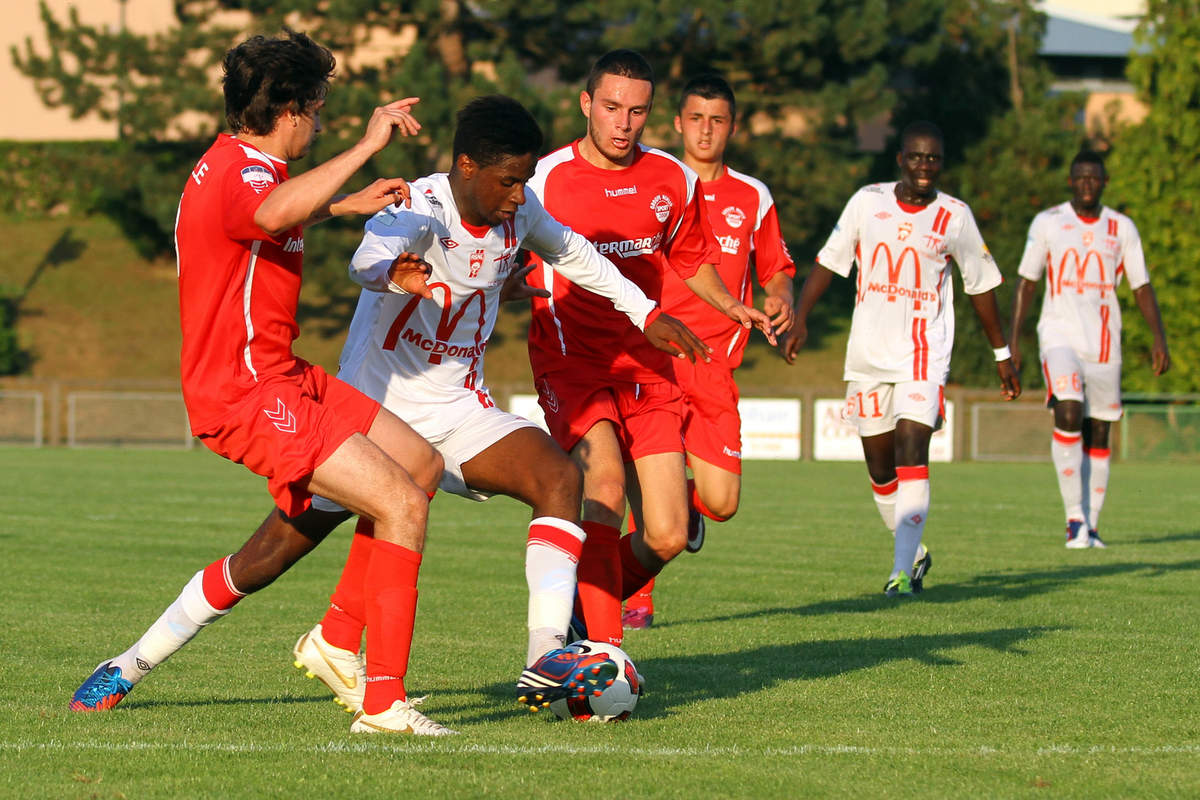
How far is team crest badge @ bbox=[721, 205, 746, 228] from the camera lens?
8.53 m

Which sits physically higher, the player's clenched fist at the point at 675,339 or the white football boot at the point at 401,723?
the player's clenched fist at the point at 675,339

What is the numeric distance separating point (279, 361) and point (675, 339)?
144cm

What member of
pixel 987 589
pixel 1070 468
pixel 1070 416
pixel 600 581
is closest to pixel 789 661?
pixel 600 581

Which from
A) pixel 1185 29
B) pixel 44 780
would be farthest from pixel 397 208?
pixel 1185 29

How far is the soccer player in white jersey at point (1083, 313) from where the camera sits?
42.1 feet

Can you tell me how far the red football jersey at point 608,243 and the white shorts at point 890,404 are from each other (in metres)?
3.20

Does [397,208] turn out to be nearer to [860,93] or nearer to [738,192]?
[738,192]

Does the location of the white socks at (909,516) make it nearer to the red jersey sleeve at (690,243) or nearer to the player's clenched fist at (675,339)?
the red jersey sleeve at (690,243)

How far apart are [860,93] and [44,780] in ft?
107

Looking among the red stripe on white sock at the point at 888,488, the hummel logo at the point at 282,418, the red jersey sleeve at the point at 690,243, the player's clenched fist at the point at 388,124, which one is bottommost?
the red stripe on white sock at the point at 888,488

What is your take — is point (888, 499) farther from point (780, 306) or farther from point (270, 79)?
point (270, 79)

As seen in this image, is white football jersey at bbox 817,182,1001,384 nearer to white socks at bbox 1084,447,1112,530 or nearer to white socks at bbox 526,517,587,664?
white socks at bbox 1084,447,1112,530

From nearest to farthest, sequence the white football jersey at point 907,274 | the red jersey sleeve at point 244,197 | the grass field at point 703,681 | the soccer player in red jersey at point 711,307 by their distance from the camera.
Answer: the grass field at point 703,681, the red jersey sleeve at point 244,197, the soccer player in red jersey at point 711,307, the white football jersey at point 907,274

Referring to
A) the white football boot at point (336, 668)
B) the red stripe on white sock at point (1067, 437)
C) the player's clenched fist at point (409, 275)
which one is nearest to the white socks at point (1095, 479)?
the red stripe on white sock at point (1067, 437)
